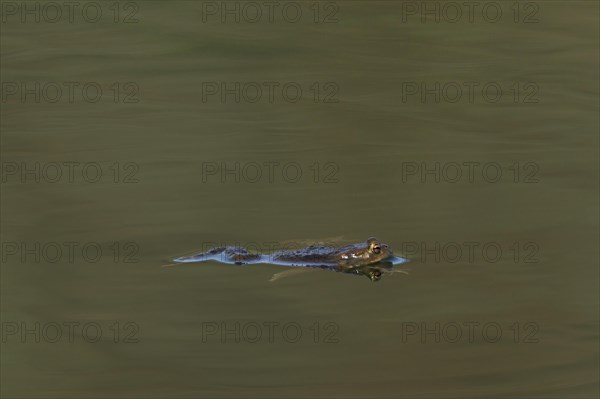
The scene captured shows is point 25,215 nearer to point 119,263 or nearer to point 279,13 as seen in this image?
point 119,263

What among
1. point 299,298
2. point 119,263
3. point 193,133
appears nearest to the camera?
point 299,298

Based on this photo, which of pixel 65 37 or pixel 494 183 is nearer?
pixel 494 183

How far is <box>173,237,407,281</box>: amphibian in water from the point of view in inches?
273

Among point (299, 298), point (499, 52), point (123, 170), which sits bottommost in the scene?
point (299, 298)

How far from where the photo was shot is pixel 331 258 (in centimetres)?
698

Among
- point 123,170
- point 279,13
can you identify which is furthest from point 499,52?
point 123,170

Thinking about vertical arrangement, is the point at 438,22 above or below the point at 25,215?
above

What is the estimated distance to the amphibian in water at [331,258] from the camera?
22.7 ft

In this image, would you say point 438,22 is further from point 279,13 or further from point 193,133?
point 193,133

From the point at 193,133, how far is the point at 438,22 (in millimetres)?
3875

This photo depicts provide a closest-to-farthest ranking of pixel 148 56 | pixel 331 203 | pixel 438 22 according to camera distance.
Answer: pixel 331 203
pixel 148 56
pixel 438 22

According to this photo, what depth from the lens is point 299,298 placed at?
21.3 ft

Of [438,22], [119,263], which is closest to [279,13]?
[438,22]

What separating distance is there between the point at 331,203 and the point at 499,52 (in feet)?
13.4
